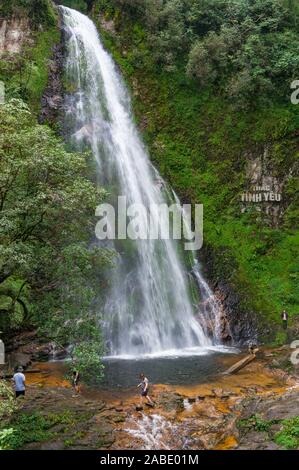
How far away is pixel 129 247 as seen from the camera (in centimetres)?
2136

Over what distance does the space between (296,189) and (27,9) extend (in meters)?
18.7

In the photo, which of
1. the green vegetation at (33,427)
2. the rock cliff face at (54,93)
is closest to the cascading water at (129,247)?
the rock cliff face at (54,93)

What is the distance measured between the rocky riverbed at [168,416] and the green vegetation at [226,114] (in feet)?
21.2

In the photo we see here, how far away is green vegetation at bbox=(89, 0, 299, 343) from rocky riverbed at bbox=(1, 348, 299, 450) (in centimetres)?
646

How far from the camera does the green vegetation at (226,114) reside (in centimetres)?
2192

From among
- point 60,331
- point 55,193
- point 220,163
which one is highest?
point 220,163

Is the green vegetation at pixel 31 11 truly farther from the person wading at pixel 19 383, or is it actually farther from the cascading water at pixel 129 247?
the person wading at pixel 19 383

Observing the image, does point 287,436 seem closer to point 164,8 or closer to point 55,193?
point 55,193

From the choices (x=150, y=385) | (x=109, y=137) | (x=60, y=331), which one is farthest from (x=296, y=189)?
(x=60, y=331)

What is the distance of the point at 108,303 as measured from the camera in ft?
64.3

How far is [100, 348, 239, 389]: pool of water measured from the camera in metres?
14.8

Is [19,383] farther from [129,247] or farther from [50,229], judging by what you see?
[129,247]

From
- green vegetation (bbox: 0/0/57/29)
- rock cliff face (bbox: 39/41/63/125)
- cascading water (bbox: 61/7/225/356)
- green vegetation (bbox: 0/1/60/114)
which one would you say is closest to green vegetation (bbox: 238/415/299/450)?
cascading water (bbox: 61/7/225/356)

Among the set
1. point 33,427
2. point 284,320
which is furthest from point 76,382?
point 284,320
